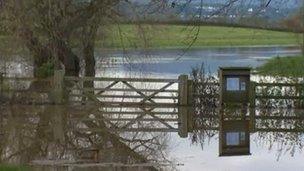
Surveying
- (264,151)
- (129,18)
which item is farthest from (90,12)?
(264,151)

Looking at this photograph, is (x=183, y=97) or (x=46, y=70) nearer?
(x=183, y=97)

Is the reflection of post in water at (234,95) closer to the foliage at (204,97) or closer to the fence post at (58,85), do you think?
the foliage at (204,97)

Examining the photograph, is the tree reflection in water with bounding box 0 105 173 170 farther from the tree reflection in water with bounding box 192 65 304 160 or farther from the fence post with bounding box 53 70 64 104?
the tree reflection in water with bounding box 192 65 304 160

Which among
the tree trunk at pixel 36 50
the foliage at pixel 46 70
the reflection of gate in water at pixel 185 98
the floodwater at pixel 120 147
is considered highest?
the tree trunk at pixel 36 50

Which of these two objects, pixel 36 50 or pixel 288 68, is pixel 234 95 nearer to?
pixel 36 50

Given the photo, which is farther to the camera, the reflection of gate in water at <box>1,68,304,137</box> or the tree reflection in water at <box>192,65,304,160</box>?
the reflection of gate in water at <box>1,68,304,137</box>

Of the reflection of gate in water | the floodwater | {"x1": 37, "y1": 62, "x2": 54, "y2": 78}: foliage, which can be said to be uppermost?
{"x1": 37, "y1": 62, "x2": 54, "y2": 78}: foliage

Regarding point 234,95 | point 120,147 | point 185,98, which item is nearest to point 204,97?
point 185,98

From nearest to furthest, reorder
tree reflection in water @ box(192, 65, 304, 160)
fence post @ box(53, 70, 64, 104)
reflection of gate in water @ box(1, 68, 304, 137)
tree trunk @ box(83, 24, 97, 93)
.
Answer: tree reflection in water @ box(192, 65, 304, 160), reflection of gate in water @ box(1, 68, 304, 137), fence post @ box(53, 70, 64, 104), tree trunk @ box(83, 24, 97, 93)

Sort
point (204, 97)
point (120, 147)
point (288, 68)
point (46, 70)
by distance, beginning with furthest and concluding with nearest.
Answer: point (288, 68) → point (46, 70) → point (204, 97) → point (120, 147)

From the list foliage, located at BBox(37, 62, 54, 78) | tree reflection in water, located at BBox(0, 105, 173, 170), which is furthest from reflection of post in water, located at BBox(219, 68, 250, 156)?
foliage, located at BBox(37, 62, 54, 78)

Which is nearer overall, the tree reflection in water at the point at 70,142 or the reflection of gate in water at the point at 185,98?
the tree reflection in water at the point at 70,142

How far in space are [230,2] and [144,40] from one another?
13.5 m

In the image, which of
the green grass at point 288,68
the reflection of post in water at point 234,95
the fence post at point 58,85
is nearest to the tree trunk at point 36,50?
the fence post at point 58,85
